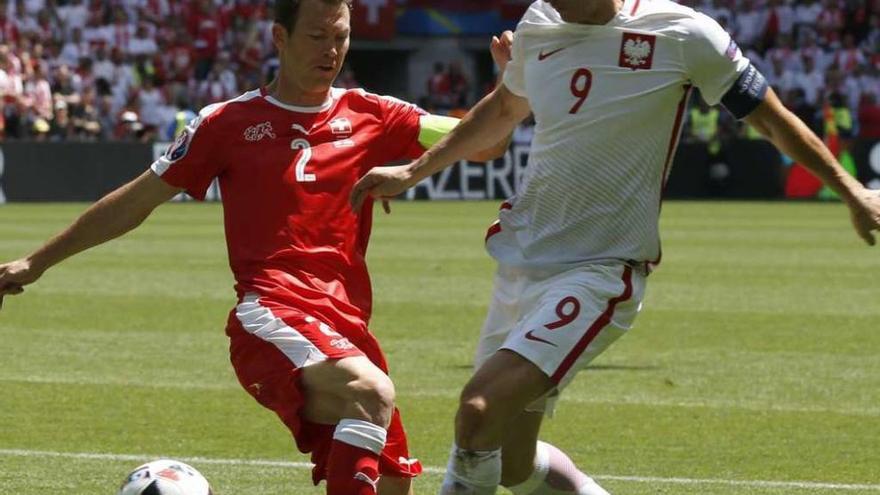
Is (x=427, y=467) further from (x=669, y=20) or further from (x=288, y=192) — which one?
(x=669, y=20)

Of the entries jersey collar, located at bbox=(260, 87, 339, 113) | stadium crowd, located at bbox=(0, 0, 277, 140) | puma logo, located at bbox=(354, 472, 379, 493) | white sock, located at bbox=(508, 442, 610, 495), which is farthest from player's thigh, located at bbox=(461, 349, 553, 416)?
stadium crowd, located at bbox=(0, 0, 277, 140)

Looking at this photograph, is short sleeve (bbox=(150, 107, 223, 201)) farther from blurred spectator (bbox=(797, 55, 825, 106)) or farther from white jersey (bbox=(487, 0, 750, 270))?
blurred spectator (bbox=(797, 55, 825, 106))

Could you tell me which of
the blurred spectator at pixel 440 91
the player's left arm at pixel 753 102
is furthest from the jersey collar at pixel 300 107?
the blurred spectator at pixel 440 91

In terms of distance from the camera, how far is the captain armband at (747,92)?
600 centimetres

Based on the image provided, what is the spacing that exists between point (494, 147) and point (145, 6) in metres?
35.8

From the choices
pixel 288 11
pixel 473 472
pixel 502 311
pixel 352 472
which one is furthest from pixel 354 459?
pixel 288 11

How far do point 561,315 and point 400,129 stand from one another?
1.13 metres

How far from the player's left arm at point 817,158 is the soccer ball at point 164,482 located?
222cm

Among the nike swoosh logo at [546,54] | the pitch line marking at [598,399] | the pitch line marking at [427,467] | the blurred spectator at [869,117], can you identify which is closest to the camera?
the nike swoosh logo at [546,54]

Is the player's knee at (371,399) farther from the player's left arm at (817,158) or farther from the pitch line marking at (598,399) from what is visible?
the pitch line marking at (598,399)

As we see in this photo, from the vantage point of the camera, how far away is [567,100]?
6.14 m

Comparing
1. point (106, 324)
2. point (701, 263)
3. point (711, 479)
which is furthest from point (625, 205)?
point (701, 263)

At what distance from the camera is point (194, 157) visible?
21.0ft

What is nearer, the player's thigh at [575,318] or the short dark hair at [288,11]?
the player's thigh at [575,318]
